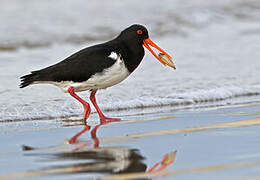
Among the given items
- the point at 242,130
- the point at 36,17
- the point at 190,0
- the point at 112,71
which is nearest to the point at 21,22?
the point at 36,17

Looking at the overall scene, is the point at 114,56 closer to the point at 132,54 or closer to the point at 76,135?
the point at 132,54

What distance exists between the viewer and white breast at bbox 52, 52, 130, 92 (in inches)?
253

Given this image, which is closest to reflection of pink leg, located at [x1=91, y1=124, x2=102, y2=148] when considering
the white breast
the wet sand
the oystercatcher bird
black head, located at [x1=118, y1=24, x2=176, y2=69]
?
the wet sand

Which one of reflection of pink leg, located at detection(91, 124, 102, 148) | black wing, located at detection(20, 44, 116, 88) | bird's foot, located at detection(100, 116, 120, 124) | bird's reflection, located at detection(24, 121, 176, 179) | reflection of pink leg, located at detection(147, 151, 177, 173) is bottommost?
reflection of pink leg, located at detection(147, 151, 177, 173)

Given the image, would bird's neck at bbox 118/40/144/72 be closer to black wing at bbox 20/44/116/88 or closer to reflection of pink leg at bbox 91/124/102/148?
black wing at bbox 20/44/116/88

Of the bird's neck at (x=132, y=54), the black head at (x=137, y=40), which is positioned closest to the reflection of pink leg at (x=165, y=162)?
the bird's neck at (x=132, y=54)

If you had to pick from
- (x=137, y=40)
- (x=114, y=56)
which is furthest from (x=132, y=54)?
(x=114, y=56)

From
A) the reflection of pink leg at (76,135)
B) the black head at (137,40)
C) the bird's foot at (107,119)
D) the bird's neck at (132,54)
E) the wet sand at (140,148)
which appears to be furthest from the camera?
the black head at (137,40)

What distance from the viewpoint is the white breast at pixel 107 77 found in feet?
21.1

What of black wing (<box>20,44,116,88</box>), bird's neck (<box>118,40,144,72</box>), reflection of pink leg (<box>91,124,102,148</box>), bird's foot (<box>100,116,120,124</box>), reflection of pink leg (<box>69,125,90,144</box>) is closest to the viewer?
reflection of pink leg (<box>91,124,102,148</box>)

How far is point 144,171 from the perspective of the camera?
13.3 feet

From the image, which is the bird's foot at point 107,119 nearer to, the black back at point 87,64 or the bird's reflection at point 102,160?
the black back at point 87,64

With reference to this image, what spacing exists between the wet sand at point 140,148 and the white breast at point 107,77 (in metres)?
0.42

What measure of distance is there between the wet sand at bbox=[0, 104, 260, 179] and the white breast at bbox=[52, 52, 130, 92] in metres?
0.42
